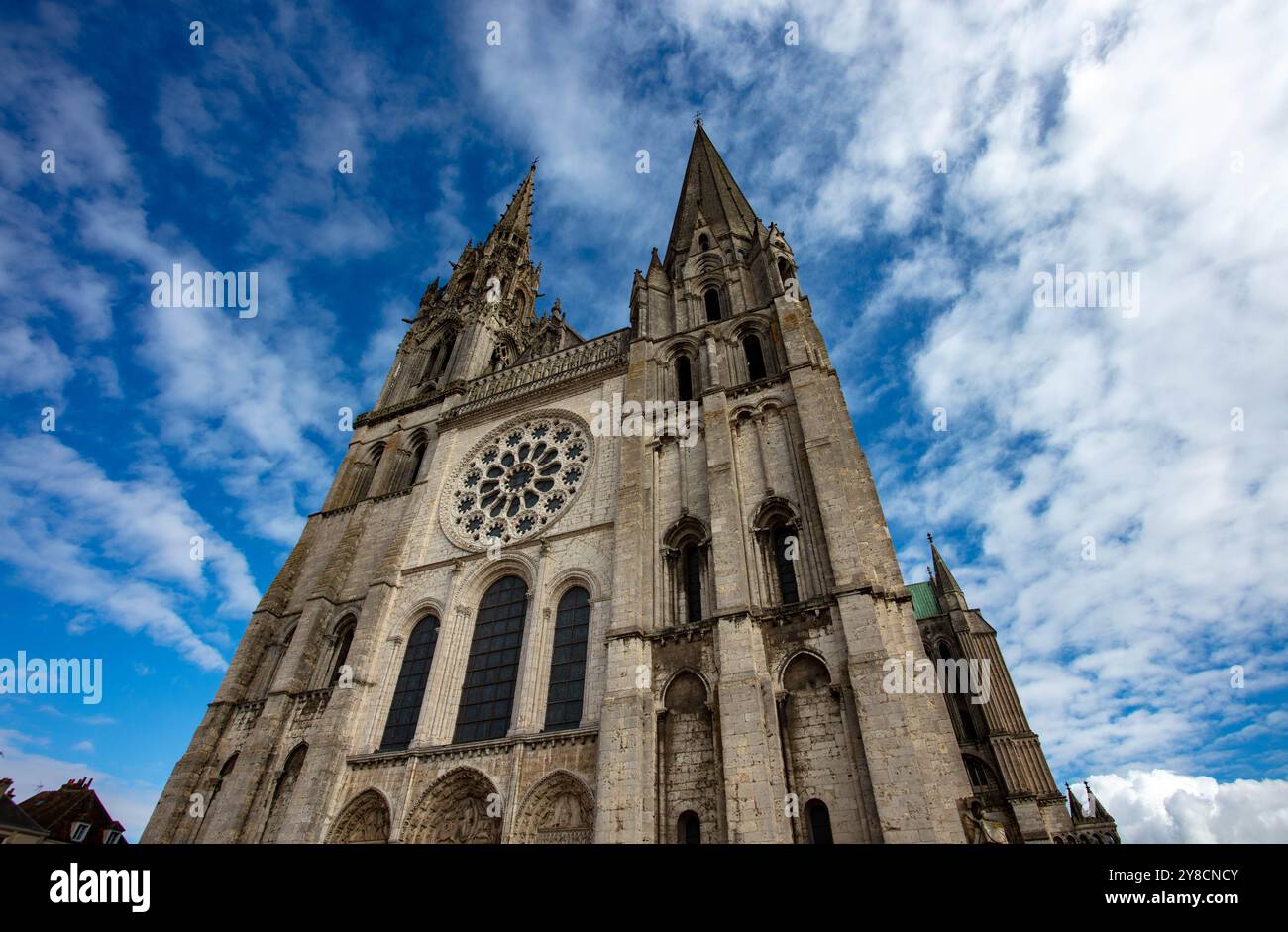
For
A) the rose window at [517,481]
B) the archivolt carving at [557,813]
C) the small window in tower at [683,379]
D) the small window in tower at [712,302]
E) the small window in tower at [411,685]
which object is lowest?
the archivolt carving at [557,813]

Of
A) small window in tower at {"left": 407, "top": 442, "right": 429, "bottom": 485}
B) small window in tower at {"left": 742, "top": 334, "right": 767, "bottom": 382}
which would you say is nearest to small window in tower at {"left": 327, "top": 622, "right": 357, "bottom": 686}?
small window in tower at {"left": 407, "top": 442, "right": 429, "bottom": 485}

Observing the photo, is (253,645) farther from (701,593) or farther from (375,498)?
(701,593)

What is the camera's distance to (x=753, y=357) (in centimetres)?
1995

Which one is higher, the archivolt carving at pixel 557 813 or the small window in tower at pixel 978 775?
the small window in tower at pixel 978 775

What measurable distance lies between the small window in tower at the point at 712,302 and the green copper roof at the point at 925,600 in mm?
18190

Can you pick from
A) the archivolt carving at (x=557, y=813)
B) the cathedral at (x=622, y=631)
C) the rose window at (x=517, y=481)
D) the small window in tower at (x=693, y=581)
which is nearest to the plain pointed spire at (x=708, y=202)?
the cathedral at (x=622, y=631)

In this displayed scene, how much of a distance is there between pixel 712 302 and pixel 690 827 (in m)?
17.0

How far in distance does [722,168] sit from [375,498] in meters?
21.5

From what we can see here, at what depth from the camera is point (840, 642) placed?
40.7 feet

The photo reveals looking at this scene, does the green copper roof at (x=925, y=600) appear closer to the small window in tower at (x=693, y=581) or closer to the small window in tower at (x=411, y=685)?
the small window in tower at (x=693, y=581)

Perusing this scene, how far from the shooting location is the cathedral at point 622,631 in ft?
38.1

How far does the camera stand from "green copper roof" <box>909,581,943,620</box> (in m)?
31.2

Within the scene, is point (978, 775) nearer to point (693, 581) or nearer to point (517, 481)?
point (693, 581)
